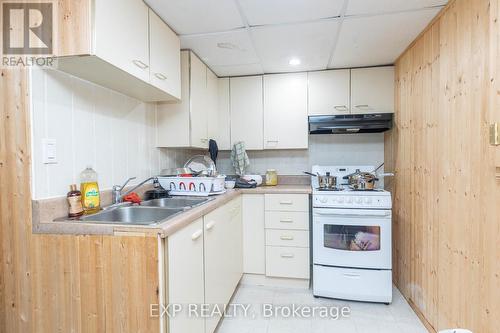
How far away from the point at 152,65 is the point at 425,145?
1896mm

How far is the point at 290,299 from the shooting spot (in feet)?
7.17

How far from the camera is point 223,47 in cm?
209

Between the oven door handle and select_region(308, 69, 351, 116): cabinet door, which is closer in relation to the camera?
the oven door handle

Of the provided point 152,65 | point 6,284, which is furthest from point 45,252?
point 152,65


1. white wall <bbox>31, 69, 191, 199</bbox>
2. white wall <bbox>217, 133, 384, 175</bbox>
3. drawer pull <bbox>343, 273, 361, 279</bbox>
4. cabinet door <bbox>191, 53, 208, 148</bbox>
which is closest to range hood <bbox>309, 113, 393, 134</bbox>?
white wall <bbox>217, 133, 384, 175</bbox>

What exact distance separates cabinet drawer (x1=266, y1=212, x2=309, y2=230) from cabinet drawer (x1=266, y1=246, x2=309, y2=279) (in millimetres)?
196

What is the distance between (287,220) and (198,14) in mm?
1750

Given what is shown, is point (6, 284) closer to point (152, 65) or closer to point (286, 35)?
point (152, 65)

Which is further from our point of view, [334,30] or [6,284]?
[334,30]

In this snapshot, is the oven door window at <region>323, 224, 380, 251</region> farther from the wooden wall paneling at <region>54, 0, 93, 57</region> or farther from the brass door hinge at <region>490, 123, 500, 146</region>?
the wooden wall paneling at <region>54, 0, 93, 57</region>

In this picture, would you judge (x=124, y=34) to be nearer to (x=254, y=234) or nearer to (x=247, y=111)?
(x=247, y=111)

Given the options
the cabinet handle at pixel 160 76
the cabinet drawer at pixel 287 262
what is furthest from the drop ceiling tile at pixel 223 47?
the cabinet drawer at pixel 287 262

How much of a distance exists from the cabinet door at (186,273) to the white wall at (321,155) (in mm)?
1651

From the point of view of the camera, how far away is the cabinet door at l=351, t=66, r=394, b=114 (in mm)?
2498
